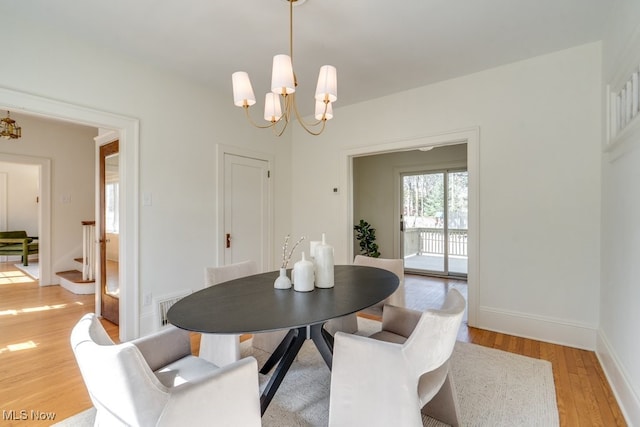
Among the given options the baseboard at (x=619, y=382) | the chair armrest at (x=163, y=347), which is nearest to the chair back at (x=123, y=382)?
the chair armrest at (x=163, y=347)

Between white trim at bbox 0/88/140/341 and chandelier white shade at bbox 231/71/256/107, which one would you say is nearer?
chandelier white shade at bbox 231/71/256/107

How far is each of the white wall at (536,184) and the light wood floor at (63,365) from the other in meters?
0.32

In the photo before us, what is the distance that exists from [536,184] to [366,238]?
3.56m

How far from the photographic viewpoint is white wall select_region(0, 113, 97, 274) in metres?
4.74

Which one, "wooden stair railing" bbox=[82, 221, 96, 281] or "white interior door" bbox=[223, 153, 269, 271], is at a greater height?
"white interior door" bbox=[223, 153, 269, 271]

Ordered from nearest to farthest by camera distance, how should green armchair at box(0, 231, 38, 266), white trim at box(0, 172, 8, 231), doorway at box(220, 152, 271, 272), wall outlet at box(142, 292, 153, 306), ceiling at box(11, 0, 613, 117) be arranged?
ceiling at box(11, 0, 613, 117), wall outlet at box(142, 292, 153, 306), doorway at box(220, 152, 271, 272), green armchair at box(0, 231, 38, 266), white trim at box(0, 172, 8, 231)

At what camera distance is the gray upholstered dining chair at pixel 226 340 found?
5.11ft

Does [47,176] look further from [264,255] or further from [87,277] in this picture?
[264,255]

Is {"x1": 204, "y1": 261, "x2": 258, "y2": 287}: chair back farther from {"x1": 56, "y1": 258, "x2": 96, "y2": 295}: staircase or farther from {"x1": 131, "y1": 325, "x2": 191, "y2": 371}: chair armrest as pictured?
{"x1": 56, "y1": 258, "x2": 96, "y2": 295}: staircase

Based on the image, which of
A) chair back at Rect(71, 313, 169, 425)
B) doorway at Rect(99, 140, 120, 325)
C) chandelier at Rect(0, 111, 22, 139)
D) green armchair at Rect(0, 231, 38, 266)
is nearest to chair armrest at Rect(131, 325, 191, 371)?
chair back at Rect(71, 313, 169, 425)

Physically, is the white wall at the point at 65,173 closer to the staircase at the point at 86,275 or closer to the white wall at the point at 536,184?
the staircase at the point at 86,275

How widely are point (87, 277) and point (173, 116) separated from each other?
3137 mm

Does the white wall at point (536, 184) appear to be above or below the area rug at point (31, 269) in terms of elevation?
above

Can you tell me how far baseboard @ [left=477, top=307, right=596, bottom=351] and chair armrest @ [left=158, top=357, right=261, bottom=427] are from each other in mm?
2729
